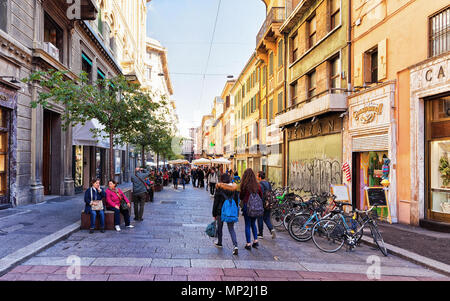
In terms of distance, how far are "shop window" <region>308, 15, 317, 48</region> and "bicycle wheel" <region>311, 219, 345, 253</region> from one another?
514 inches

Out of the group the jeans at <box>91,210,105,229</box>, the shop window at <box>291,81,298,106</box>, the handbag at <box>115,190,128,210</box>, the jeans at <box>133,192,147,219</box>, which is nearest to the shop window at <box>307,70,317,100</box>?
the shop window at <box>291,81,298,106</box>

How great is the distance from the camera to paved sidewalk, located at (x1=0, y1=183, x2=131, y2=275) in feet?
22.2

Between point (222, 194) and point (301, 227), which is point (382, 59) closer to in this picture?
point (301, 227)

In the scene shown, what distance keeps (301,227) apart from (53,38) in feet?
47.4

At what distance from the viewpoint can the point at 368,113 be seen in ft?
43.1

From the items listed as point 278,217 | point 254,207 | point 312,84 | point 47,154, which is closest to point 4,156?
point 47,154

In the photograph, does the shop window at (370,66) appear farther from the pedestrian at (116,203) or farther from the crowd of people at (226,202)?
the pedestrian at (116,203)

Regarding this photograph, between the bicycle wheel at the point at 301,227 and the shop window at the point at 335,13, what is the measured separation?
10545 millimetres

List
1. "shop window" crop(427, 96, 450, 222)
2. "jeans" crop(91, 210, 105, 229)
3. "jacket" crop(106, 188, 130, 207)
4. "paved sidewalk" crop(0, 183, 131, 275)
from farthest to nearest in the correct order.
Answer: "shop window" crop(427, 96, 450, 222) < "jacket" crop(106, 188, 130, 207) < "jeans" crop(91, 210, 105, 229) < "paved sidewalk" crop(0, 183, 131, 275)

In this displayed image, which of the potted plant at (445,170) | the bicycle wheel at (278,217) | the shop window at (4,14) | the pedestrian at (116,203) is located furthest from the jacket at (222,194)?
the shop window at (4,14)

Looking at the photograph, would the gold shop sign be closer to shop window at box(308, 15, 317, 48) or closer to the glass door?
shop window at box(308, 15, 317, 48)

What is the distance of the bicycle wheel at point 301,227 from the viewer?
888cm

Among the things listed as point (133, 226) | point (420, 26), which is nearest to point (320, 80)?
point (420, 26)

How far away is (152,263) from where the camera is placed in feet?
20.9
